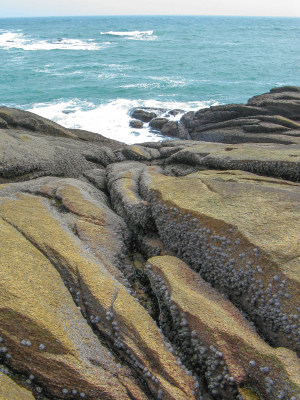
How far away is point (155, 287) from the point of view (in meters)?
9.00

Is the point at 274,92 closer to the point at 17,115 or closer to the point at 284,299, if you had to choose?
the point at 17,115

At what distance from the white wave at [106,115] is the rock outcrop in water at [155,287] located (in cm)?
2175

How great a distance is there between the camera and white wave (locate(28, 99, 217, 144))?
35.2 metres

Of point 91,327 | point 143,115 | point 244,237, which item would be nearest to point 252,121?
point 143,115

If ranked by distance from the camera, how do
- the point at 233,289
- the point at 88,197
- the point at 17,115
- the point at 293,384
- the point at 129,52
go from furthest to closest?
the point at 129,52 → the point at 17,115 → the point at 88,197 → the point at 233,289 → the point at 293,384

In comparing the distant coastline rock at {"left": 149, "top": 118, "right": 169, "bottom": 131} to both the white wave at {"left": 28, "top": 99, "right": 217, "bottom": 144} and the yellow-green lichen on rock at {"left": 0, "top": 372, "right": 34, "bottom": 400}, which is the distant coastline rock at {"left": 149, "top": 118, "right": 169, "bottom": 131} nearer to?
the white wave at {"left": 28, "top": 99, "right": 217, "bottom": 144}

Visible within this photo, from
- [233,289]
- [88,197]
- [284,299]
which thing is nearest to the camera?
[284,299]

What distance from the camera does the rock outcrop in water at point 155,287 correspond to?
6688mm

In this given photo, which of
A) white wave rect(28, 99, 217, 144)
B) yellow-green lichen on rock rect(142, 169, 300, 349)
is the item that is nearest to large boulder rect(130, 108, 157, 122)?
white wave rect(28, 99, 217, 144)

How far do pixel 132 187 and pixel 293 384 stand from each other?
30.6 feet

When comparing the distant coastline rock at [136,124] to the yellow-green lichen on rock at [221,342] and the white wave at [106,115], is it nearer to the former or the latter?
the white wave at [106,115]

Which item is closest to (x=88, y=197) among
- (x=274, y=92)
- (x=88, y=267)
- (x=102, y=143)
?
(x=88, y=267)

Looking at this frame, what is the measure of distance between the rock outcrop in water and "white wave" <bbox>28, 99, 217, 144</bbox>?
2175 cm

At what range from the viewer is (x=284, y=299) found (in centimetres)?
772
